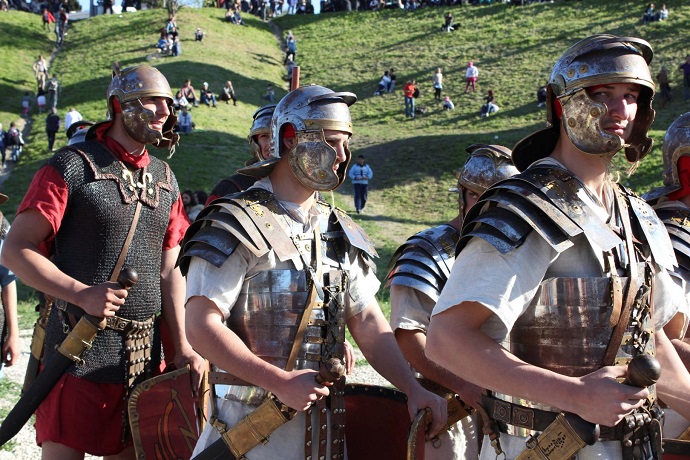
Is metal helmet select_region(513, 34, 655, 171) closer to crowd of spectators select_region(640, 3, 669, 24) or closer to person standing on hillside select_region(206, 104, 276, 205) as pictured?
person standing on hillside select_region(206, 104, 276, 205)

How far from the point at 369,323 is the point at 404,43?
43081mm

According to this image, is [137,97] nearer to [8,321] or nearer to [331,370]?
[8,321]

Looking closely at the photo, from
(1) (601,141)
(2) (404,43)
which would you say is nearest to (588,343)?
Answer: (1) (601,141)

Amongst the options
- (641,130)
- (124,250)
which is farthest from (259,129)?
(641,130)

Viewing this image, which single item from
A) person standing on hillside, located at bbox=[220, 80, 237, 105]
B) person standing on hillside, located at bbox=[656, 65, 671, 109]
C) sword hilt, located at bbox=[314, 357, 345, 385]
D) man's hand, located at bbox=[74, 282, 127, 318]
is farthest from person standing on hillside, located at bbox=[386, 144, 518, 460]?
person standing on hillside, located at bbox=[220, 80, 237, 105]

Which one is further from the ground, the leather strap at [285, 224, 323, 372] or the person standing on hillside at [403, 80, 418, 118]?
the person standing on hillside at [403, 80, 418, 118]

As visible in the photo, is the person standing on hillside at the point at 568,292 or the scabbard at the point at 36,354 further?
the scabbard at the point at 36,354

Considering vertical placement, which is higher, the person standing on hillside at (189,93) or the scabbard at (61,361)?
the person standing on hillside at (189,93)

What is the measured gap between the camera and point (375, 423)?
12.4 ft

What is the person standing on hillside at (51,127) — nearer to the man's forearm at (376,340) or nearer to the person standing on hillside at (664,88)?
the person standing on hillside at (664,88)

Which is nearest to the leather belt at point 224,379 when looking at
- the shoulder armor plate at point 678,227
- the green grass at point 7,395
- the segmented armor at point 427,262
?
the segmented armor at point 427,262

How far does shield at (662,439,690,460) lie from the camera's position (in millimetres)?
3455

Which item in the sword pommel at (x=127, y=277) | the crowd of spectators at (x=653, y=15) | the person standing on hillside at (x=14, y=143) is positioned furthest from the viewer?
the crowd of spectators at (x=653, y=15)

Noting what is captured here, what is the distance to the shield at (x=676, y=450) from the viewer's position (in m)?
3.46
